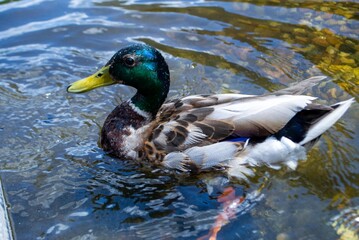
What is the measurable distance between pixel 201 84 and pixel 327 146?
177 cm

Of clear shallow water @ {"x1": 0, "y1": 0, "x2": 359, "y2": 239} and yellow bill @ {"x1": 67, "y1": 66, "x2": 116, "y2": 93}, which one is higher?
yellow bill @ {"x1": 67, "y1": 66, "x2": 116, "y2": 93}

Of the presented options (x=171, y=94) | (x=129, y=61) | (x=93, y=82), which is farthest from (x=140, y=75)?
(x=171, y=94)

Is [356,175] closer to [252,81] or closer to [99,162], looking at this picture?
[252,81]

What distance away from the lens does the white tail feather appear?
16.9 ft

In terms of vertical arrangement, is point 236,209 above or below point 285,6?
below

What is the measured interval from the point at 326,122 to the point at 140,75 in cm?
174

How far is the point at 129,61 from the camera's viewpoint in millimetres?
5355

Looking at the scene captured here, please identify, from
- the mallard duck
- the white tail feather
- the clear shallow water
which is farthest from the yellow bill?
the white tail feather

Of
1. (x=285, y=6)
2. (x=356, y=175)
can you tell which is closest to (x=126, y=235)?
(x=356, y=175)

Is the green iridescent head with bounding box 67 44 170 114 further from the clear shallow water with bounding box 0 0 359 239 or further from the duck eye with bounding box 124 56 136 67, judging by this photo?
the clear shallow water with bounding box 0 0 359 239

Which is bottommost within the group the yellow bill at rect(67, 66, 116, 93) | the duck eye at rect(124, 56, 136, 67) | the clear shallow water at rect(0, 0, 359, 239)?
the clear shallow water at rect(0, 0, 359, 239)

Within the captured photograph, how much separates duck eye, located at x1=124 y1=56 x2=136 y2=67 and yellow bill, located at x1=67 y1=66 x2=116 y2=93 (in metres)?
0.22

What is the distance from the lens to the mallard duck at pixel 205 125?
16.8 feet

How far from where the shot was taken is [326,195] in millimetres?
5027
